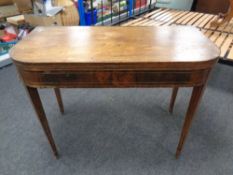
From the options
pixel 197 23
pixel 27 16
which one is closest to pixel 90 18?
pixel 27 16

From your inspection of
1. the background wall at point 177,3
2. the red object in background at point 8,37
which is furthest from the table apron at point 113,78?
the background wall at point 177,3

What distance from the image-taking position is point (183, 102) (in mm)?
1505

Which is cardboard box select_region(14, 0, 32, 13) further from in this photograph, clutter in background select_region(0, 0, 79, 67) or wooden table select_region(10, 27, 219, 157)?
wooden table select_region(10, 27, 219, 157)

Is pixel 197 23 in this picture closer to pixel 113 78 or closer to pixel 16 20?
pixel 113 78

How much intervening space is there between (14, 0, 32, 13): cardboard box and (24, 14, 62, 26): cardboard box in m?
0.15

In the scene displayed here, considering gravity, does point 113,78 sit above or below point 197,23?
above

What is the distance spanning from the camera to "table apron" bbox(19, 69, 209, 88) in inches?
27.2

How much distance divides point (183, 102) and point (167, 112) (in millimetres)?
197

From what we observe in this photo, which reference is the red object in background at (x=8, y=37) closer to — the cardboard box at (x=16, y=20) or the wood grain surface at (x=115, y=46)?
the cardboard box at (x=16, y=20)

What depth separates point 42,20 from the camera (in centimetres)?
200

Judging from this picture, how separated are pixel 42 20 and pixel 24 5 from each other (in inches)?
17.1

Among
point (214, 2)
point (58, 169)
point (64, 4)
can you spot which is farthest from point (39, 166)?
point (214, 2)

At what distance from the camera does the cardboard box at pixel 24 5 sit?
85.0 inches

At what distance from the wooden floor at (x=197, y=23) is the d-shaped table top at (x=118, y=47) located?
2.59ft
